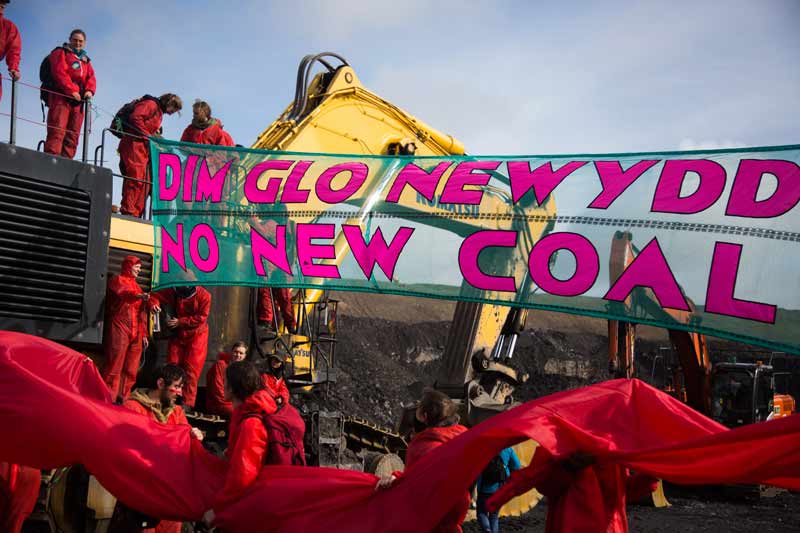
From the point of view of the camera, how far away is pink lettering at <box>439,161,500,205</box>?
6895 millimetres

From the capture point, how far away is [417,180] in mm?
7191

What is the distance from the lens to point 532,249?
6.45 m

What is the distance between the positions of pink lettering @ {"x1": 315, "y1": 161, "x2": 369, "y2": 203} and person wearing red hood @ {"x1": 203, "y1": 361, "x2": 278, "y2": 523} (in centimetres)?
241

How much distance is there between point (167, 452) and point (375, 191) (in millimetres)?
2911

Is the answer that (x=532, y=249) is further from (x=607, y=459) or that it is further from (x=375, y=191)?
(x=607, y=459)

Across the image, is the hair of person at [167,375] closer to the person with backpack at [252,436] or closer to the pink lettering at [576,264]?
the person with backpack at [252,436]

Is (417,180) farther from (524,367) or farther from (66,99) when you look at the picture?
(524,367)

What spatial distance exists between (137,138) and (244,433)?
657 centimetres

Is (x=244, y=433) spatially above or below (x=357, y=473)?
above

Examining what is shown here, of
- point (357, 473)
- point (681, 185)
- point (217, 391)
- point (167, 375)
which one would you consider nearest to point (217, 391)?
point (217, 391)

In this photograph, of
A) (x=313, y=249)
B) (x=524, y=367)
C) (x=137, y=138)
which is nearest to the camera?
(x=313, y=249)

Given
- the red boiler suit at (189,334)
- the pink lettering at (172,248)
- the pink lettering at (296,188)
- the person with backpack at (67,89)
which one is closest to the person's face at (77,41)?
the person with backpack at (67,89)

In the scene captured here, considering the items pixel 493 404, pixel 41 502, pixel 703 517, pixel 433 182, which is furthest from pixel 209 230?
pixel 703 517

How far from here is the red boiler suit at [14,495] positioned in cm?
571
